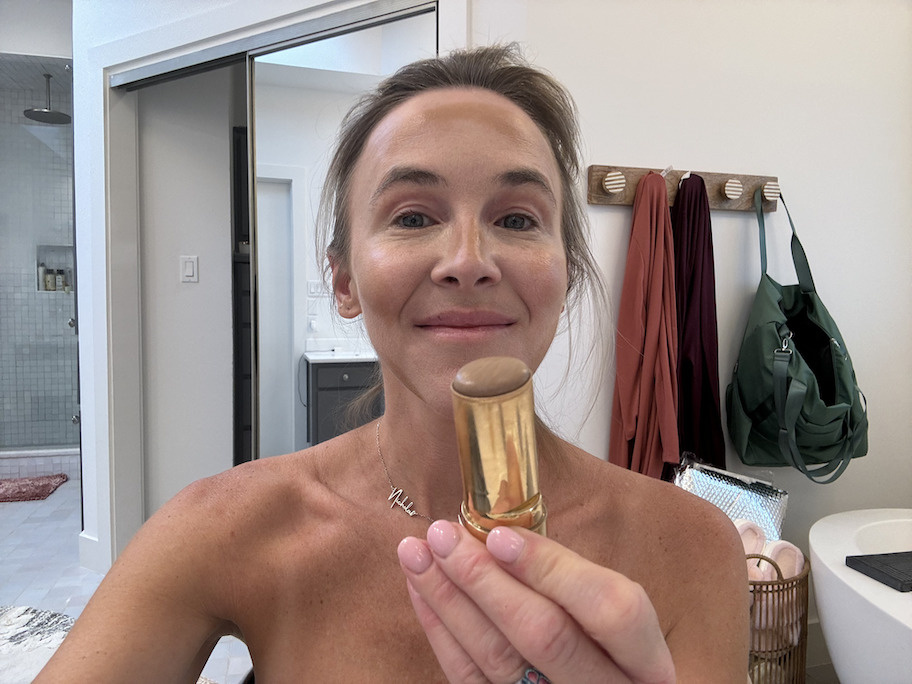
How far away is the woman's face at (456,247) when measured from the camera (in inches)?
20.8

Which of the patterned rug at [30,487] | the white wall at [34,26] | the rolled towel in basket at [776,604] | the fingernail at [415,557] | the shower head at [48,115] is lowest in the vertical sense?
the patterned rug at [30,487]

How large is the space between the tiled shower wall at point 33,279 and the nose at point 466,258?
3.74 meters

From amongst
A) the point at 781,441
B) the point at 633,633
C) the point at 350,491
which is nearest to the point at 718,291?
the point at 781,441

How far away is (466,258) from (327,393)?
1.77 m

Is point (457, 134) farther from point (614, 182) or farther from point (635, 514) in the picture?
point (614, 182)

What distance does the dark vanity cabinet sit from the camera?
2123mm

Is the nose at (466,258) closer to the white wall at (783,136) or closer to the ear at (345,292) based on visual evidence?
the ear at (345,292)

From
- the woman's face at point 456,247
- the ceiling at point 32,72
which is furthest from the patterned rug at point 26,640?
the ceiling at point 32,72

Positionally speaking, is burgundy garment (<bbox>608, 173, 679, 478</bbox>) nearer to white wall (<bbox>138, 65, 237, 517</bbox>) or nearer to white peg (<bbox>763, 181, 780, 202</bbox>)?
white peg (<bbox>763, 181, 780, 202</bbox>)

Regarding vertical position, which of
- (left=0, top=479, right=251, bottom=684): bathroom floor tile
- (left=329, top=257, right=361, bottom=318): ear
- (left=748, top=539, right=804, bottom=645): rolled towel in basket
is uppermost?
(left=329, top=257, right=361, bottom=318): ear

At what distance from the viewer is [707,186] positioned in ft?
5.08

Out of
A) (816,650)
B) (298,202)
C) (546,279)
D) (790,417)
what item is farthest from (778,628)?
(298,202)

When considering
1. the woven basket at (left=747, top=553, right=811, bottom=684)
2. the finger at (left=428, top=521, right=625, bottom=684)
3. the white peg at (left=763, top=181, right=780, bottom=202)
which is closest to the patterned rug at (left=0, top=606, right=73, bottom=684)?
the finger at (left=428, top=521, right=625, bottom=684)

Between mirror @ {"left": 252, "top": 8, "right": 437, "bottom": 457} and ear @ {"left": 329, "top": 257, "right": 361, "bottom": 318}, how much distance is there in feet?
2.82
